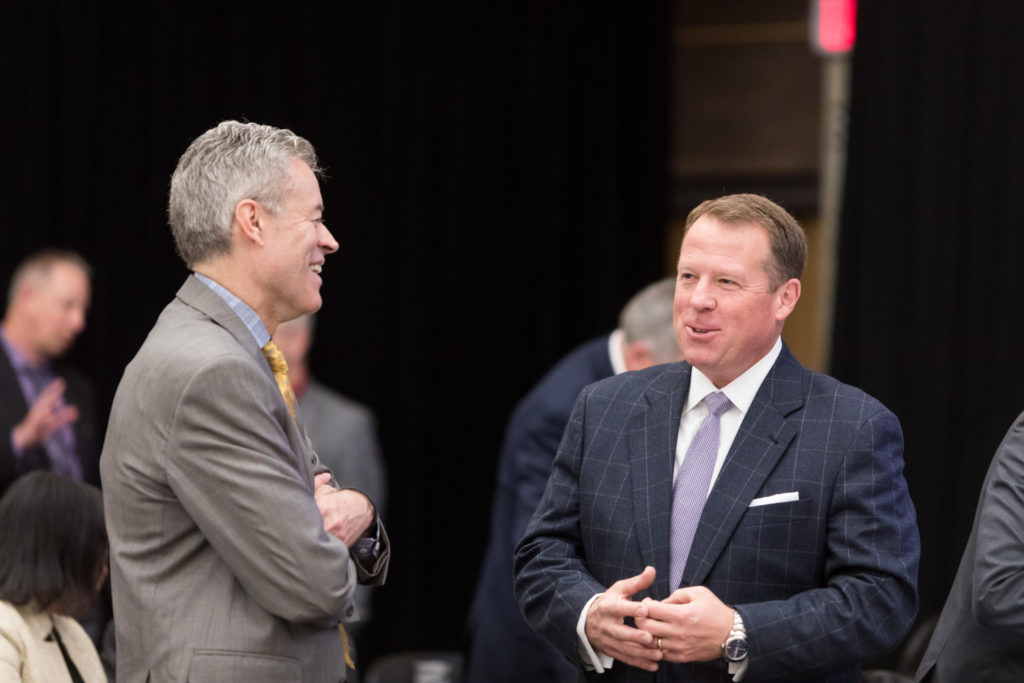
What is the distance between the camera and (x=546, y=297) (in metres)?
5.99

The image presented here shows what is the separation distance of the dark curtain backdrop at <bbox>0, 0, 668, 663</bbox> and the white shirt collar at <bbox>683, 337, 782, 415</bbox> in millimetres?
3640

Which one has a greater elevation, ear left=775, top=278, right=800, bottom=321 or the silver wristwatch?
ear left=775, top=278, right=800, bottom=321

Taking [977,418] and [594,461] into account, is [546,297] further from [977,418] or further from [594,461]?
[594,461]

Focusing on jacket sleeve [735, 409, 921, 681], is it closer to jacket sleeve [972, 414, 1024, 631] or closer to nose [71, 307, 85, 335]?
jacket sleeve [972, 414, 1024, 631]

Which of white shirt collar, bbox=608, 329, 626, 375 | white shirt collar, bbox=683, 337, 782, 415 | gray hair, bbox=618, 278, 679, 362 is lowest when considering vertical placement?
white shirt collar, bbox=608, 329, 626, 375

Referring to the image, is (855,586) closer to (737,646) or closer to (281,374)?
(737,646)

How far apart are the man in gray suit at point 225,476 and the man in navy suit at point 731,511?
0.41 metres

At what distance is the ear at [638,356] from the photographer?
11.5 feet

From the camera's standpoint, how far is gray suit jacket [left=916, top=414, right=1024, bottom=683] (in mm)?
2143

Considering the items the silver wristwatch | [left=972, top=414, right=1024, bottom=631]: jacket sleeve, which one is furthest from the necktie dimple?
[left=972, top=414, right=1024, bottom=631]: jacket sleeve

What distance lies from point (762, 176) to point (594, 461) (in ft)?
14.0

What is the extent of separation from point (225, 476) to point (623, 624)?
2.20 feet

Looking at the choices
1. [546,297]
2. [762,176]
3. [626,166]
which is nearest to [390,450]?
[546,297]

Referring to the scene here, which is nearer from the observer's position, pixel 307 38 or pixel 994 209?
pixel 994 209
